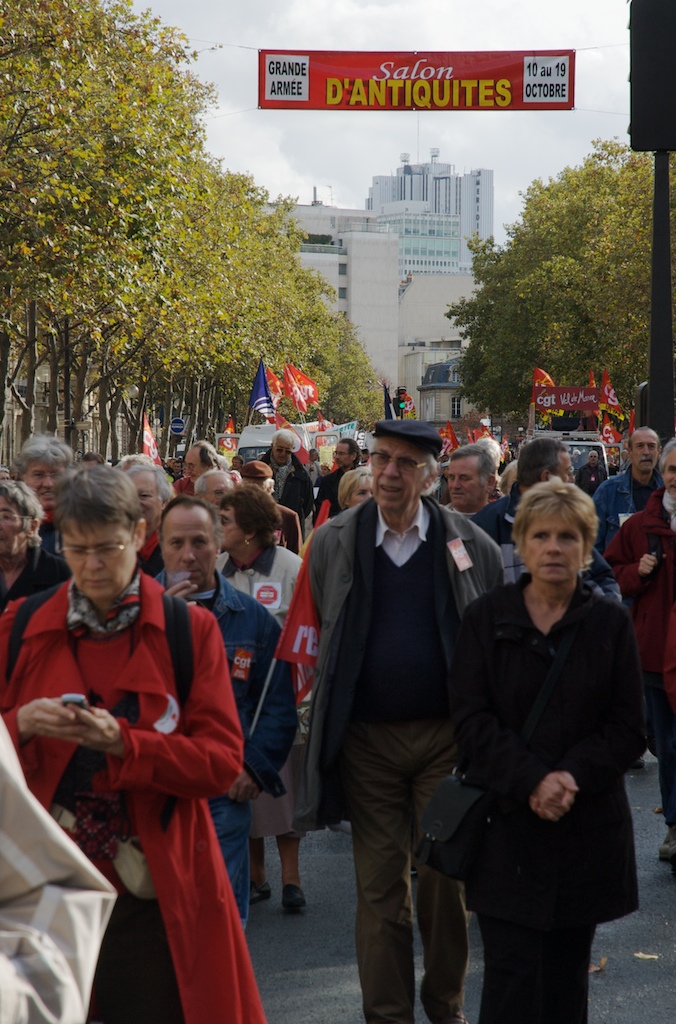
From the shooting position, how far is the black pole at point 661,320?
11.1 metres

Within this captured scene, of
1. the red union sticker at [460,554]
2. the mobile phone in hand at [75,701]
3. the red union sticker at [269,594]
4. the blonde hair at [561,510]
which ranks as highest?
the blonde hair at [561,510]

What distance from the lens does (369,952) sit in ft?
14.5

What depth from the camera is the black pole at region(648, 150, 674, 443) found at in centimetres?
1114

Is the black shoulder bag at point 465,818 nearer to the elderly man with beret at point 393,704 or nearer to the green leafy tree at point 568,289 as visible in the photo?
the elderly man with beret at point 393,704

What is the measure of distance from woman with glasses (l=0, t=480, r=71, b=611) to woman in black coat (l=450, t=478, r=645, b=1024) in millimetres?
2060

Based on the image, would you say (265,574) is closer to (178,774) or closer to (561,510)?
(561,510)

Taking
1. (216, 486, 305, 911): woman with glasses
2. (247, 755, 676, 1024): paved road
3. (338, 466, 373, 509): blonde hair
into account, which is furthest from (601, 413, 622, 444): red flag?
(216, 486, 305, 911): woman with glasses

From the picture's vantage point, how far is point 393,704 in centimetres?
438

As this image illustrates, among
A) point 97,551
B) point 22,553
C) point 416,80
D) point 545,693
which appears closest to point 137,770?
point 97,551

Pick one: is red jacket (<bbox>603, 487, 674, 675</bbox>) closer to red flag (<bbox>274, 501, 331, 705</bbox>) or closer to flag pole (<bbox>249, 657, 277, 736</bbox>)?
red flag (<bbox>274, 501, 331, 705</bbox>)

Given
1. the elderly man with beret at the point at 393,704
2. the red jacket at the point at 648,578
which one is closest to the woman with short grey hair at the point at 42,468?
the red jacket at the point at 648,578

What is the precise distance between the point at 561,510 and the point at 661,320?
7980 millimetres

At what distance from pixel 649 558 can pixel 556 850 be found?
3.03 meters

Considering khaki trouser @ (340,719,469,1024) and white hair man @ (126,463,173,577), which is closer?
khaki trouser @ (340,719,469,1024)
